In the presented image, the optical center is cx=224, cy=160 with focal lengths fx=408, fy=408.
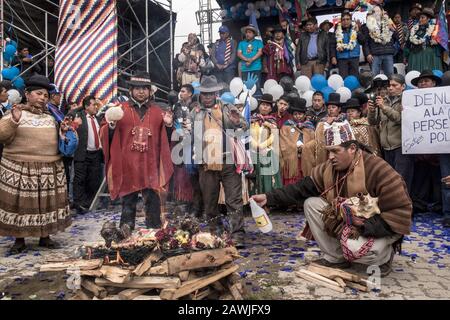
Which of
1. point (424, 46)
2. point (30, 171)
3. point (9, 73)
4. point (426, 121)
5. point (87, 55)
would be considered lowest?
point (30, 171)

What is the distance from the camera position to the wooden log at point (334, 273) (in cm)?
355

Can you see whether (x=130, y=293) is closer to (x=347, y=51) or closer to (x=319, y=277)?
(x=319, y=277)

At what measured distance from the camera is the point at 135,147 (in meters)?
5.05

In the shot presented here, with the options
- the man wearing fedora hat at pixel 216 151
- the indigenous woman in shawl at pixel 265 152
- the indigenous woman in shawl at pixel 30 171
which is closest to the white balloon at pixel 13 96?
the indigenous woman in shawl at pixel 30 171

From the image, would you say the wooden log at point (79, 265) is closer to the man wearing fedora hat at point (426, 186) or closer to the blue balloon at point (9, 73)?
the man wearing fedora hat at point (426, 186)

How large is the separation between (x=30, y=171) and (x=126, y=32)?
832 centimetres

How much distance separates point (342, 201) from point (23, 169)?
3.60m

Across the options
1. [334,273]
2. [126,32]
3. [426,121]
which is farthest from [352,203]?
[126,32]

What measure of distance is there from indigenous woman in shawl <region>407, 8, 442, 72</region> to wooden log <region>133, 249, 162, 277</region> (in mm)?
7820

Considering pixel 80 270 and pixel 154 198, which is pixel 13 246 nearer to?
pixel 154 198

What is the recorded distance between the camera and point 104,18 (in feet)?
23.2

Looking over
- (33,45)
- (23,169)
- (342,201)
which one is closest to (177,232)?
(342,201)

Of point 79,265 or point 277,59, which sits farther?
point 277,59

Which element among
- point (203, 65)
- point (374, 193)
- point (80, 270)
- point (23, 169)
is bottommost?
point (80, 270)
